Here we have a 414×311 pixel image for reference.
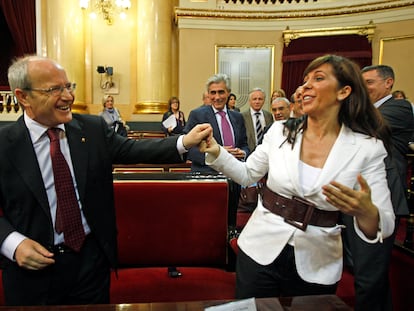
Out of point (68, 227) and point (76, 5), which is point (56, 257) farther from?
point (76, 5)

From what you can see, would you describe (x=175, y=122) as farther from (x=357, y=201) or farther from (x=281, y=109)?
(x=357, y=201)

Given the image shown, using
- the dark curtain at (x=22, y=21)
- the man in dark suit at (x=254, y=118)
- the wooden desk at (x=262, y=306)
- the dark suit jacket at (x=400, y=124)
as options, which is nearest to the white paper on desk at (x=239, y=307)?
the wooden desk at (x=262, y=306)

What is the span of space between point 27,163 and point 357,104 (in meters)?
1.30

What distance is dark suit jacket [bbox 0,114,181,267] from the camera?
1.37m

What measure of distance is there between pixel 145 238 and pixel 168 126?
403 cm

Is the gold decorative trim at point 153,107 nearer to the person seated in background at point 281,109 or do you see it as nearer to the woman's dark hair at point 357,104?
the person seated in background at point 281,109

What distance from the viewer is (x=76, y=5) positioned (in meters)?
7.87

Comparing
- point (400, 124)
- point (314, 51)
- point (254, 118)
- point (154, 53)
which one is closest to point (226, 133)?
point (254, 118)

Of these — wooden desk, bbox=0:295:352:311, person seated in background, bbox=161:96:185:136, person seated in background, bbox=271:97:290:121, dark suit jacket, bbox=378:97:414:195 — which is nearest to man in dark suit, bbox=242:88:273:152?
person seated in background, bbox=271:97:290:121

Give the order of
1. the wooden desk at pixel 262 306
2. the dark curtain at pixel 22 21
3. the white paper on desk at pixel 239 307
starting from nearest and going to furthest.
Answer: the white paper on desk at pixel 239 307, the wooden desk at pixel 262 306, the dark curtain at pixel 22 21

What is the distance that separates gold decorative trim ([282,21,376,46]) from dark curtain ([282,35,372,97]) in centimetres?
7

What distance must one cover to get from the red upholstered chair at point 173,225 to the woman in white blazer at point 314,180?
0.71 metres

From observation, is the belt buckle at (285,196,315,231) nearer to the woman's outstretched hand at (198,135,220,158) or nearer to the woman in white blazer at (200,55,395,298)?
the woman in white blazer at (200,55,395,298)

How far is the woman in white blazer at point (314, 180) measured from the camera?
1.35m
